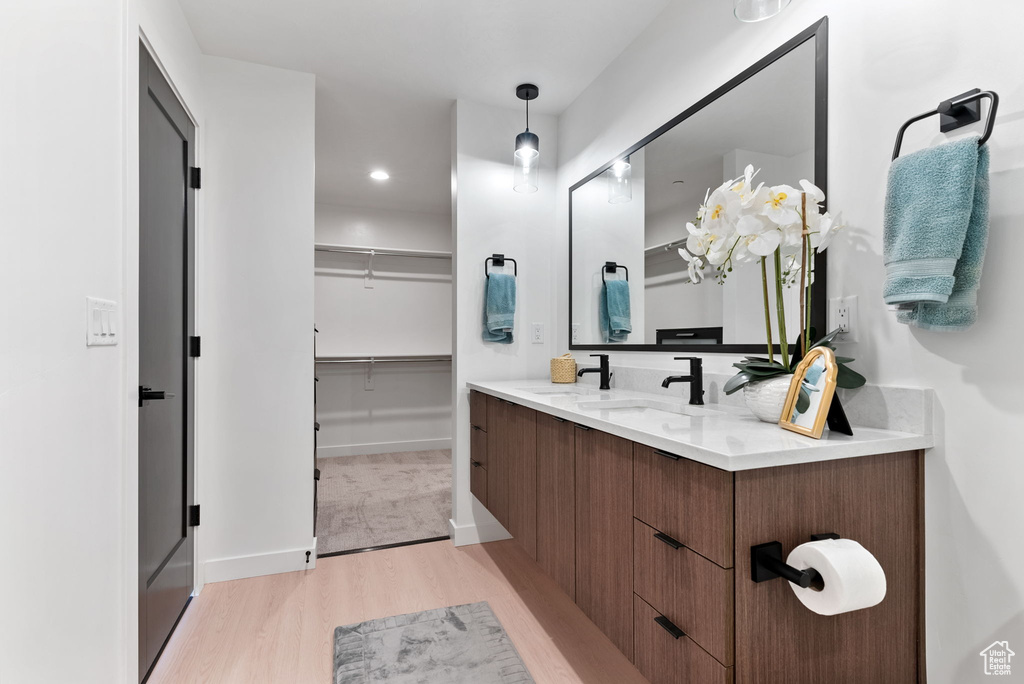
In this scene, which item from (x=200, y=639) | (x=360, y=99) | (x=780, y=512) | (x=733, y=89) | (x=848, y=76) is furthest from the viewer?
(x=360, y=99)

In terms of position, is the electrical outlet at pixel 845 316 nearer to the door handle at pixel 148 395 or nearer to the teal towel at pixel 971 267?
the teal towel at pixel 971 267

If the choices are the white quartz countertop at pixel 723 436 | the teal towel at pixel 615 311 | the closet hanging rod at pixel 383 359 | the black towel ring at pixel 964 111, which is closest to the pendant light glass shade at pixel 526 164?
the teal towel at pixel 615 311

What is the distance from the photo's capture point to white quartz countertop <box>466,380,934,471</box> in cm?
94

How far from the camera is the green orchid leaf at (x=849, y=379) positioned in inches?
46.8

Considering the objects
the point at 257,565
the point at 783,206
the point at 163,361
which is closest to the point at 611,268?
the point at 783,206

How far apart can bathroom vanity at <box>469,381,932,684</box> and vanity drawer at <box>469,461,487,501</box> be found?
99cm

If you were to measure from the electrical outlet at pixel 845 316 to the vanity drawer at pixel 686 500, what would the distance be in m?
0.62

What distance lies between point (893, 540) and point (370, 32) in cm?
251

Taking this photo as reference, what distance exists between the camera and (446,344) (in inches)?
193

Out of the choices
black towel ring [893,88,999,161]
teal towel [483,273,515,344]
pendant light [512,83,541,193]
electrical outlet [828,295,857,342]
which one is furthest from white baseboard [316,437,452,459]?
black towel ring [893,88,999,161]

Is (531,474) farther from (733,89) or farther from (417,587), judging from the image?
(733,89)

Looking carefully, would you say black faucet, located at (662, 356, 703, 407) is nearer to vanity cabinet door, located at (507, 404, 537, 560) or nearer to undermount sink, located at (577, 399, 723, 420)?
undermount sink, located at (577, 399, 723, 420)

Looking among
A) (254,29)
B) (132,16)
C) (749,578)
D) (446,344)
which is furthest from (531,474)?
(446,344)

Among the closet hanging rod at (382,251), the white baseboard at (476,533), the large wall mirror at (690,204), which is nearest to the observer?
the large wall mirror at (690,204)
